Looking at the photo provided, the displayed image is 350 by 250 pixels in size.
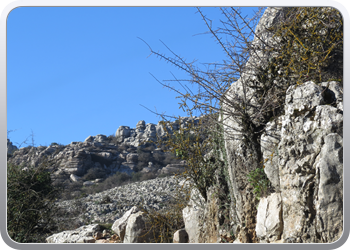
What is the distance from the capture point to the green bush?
8.16 m

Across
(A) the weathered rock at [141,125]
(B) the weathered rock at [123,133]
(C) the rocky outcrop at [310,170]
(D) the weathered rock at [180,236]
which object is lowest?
(D) the weathered rock at [180,236]

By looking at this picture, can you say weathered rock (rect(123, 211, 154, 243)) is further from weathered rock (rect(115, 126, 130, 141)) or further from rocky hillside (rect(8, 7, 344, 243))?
weathered rock (rect(115, 126, 130, 141))

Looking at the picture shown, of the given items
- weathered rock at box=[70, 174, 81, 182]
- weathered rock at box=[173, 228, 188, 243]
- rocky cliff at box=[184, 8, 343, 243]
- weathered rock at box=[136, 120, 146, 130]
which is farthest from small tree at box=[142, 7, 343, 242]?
weathered rock at box=[136, 120, 146, 130]

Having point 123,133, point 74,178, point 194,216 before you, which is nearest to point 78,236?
point 194,216

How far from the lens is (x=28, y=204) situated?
8602mm

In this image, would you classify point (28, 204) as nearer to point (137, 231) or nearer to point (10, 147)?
point (10, 147)

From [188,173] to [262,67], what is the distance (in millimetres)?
2901

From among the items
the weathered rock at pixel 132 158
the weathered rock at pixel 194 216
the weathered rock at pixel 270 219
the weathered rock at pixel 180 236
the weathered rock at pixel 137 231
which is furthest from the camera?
the weathered rock at pixel 132 158

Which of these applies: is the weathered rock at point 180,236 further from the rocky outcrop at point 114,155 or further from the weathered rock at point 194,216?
the rocky outcrop at point 114,155

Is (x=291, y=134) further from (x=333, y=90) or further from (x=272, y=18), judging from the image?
(x=272, y=18)

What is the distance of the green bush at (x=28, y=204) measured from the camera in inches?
321

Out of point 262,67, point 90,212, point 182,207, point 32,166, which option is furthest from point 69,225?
point 262,67

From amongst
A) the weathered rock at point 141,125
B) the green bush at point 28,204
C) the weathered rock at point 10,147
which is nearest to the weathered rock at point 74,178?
the weathered rock at point 141,125

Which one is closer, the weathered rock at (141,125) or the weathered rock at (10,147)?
the weathered rock at (10,147)
